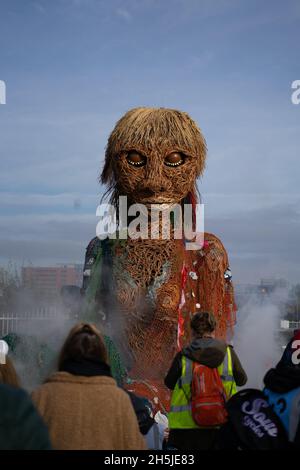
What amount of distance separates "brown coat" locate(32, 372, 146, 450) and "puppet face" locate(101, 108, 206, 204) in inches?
124

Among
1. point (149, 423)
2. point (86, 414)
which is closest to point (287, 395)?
point (86, 414)

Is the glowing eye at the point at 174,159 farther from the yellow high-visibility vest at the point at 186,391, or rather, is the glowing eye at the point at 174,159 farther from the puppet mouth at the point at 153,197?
the yellow high-visibility vest at the point at 186,391

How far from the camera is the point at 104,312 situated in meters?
5.71

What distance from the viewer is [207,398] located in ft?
12.0

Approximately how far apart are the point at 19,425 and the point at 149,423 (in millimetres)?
1385

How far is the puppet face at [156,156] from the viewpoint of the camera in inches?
220

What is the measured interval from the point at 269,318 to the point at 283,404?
5.14m

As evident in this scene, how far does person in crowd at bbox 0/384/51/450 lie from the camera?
212cm

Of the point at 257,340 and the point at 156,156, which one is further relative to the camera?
the point at 257,340

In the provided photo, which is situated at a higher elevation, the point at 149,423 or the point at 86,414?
the point at 86,414

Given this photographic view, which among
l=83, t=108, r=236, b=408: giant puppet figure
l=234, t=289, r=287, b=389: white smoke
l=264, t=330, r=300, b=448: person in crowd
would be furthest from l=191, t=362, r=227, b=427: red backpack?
l=234, t=289, r=287, b=389: white smoke

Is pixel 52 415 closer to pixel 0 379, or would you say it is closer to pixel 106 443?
pixel 106 443

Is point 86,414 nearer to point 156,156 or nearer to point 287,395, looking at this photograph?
point 287,395
